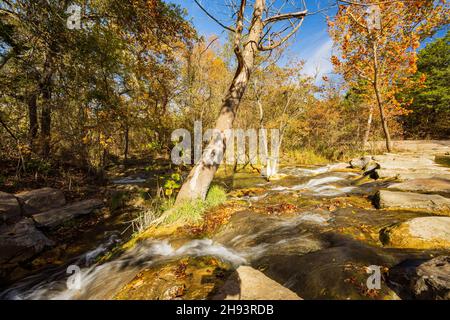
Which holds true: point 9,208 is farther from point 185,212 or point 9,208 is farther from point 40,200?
point 185,212

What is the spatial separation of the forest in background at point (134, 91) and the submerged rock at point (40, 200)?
1.66 meters

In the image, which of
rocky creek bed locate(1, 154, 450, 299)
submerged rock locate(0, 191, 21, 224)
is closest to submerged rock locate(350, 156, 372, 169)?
rocky creek bed locate(1, 154, 450, 299)

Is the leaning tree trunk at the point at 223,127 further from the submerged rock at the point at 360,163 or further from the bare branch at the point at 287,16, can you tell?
the submerged rock at the point at 360,163

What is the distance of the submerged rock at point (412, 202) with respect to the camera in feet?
12.0

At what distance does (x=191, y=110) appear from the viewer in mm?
15680

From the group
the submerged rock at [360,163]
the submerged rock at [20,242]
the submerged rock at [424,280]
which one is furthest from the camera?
the submerged rock at [360,163]

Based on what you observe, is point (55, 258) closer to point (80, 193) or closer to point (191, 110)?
point (80, 193)

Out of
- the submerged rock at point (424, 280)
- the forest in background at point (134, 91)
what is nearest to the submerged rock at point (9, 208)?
the forest in background at point (134, 91)

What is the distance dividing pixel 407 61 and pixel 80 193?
1804 cm

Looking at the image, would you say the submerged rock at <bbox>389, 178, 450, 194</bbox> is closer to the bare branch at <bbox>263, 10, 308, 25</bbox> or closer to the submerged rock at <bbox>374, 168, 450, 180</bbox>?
the submerged rock at <bbox>374, 168, 450, 180</bbox>

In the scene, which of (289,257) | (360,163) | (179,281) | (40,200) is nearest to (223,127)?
(289,257)

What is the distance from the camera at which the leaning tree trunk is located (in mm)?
4605

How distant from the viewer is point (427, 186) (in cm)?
492

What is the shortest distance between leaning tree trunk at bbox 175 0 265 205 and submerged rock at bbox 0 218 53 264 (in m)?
3.33
